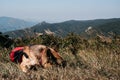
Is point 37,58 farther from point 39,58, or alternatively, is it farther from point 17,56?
point 17,56

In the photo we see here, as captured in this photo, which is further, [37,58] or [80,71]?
[37,58]

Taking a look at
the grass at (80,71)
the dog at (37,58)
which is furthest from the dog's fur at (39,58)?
the grass at (80,71)

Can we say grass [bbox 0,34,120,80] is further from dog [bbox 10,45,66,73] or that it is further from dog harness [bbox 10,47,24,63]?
dog harness [bbox 10,47,24,63]

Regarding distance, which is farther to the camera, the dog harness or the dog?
the dog harness

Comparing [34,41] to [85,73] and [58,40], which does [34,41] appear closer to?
[58,40]

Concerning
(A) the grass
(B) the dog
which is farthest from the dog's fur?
(A) the grass

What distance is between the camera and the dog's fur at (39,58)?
223 inches

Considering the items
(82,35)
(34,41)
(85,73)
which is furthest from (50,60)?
(82,35)

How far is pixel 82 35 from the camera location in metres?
10.3

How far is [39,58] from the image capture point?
5.81 meters

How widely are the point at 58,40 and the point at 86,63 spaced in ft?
12.2

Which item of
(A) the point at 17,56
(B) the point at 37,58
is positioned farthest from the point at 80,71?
(A) the point at 17,56

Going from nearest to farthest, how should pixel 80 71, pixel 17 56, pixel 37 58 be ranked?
pixel 80 71, pixel 37 58, pixel 17 56

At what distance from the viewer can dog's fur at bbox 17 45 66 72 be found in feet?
18.6
